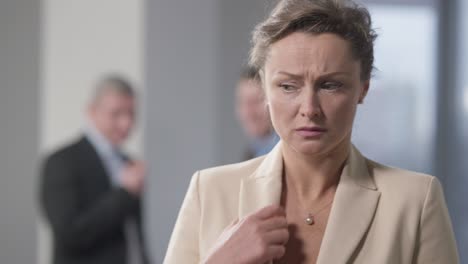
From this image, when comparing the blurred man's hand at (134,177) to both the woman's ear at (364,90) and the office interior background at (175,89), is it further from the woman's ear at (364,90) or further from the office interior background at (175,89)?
the woman's ear at (364,90)

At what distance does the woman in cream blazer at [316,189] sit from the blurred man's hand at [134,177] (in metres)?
2.24

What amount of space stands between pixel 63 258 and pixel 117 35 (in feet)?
3.68

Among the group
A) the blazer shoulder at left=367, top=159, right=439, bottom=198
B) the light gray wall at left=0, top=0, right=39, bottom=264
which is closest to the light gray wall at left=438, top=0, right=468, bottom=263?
the light gray wall at left=0, top=0, right=39, bottom=264

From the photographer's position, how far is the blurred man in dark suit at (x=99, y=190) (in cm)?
289

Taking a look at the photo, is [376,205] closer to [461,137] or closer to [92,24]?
[461,137]

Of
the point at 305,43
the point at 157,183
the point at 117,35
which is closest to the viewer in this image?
the point at 305,43

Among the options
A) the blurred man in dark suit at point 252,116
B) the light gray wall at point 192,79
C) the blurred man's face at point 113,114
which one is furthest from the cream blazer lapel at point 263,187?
the blurred man's face at point 113,114

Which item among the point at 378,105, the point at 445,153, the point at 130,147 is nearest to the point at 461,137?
the point at 445,153

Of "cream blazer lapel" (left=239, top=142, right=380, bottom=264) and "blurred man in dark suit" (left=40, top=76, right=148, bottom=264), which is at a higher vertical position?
"cream blazer lapel" (left=239, top=142, right=380, bottom=264)

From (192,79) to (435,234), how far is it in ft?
6.86

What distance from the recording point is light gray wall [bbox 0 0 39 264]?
13.4 feet

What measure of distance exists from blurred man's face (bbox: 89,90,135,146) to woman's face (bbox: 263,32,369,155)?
7.43 feet

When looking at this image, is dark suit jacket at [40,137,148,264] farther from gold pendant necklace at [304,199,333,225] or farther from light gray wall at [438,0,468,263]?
gold pendant necklace at [304,199,333,225]

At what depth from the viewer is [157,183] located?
288 cm
